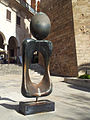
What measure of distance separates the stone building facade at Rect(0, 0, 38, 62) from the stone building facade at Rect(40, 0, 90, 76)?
803cm

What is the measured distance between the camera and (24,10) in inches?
881

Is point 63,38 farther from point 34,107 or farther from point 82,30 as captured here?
point 34,107

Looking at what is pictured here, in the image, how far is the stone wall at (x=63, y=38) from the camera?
1119 centimetres

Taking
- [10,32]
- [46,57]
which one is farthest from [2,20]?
[46,57]

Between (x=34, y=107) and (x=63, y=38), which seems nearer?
(x=34, y=107)

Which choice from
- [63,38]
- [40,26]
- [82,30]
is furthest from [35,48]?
[63,38]

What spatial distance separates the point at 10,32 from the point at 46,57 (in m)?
16.6

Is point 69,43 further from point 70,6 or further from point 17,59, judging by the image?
point 17,59

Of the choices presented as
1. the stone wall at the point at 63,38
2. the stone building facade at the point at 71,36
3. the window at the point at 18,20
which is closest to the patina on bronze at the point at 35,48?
the stone building facade at the point at 71,36

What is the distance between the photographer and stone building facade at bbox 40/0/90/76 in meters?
10.8

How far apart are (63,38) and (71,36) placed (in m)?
1.11

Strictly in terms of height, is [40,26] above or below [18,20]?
below

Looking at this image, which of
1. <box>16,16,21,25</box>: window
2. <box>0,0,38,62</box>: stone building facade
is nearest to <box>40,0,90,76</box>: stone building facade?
<box>0,0,38,62</box>: stone building facade

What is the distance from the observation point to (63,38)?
1223 cm
